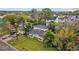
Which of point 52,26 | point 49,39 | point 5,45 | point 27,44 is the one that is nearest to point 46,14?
point 52,26

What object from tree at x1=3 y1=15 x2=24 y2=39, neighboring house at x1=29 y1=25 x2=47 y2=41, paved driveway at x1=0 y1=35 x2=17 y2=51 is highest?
tree at x1=3 y1=15 x2=24 y2=39

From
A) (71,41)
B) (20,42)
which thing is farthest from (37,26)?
(71,41)

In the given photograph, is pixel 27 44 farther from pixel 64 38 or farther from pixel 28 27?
pixel 64 38

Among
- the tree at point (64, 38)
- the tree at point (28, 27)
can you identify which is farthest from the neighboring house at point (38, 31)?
the tree at point (64, 38)

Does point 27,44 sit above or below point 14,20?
below

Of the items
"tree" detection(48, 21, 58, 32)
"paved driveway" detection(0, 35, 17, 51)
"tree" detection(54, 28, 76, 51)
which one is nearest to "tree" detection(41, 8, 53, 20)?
"tree" detection(48, 21, 58, 32)

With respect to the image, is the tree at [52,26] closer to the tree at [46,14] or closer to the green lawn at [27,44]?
the tree at [46,14]

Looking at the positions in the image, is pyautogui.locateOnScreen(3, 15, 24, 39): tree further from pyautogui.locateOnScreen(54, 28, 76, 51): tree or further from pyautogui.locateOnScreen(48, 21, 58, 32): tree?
pyautogui.locateOnScreen(54, 28, 76, 51): tree
